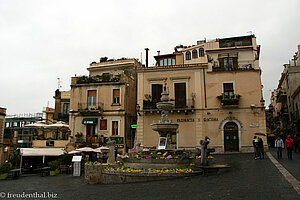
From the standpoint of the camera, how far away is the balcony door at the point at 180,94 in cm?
2761

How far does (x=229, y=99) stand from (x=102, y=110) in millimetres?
13832

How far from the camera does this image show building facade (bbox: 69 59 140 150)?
29312 mm

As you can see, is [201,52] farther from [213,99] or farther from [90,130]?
[90,130]

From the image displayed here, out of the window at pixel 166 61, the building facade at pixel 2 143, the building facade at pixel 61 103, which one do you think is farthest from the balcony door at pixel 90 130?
the window at pixel 166 61

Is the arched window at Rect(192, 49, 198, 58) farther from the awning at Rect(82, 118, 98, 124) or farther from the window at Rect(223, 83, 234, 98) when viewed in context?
the awning at Rect(82, 118, 98, 124)

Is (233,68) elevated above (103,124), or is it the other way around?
(233,68)

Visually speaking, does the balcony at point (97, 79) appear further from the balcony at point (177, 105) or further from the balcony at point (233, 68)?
the balcony at point (233, 68)

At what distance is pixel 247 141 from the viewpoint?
83.9ft

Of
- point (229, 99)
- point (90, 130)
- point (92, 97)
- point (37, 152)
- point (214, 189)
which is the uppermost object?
point (92, 97)

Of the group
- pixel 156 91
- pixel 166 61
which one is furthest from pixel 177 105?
pixel 166 61

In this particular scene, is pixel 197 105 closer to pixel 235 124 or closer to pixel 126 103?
pixel 235 124

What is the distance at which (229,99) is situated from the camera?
25.6 meters

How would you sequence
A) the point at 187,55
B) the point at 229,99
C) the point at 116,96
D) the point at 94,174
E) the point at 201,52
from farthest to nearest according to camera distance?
the point at 187,55
the point at 201,52
the point at 116,96
the point at 229,99
the point at 94,174

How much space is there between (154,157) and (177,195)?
5190 millimetres
